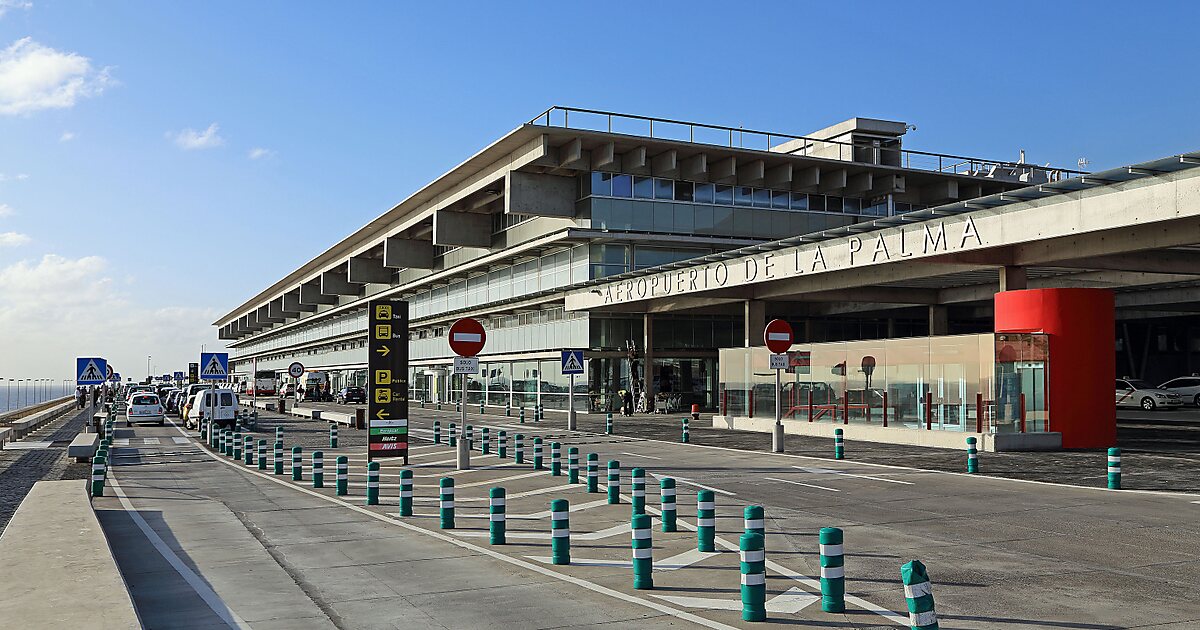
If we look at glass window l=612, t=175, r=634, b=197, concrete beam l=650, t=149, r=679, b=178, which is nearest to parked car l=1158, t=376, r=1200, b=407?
concrete beam l=650, t=149, r=679, b=178

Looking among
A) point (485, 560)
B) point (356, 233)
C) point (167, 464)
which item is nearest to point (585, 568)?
point (485, 560)

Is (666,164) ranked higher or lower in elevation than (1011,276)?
higher

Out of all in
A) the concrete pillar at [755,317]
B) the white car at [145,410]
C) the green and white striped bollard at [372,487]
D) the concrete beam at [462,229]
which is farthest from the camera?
the concrete beam at [462,229]

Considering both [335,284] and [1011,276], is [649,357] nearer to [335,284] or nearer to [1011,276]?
[1011,276]

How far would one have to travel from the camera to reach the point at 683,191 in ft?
180

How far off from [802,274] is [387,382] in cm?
1486

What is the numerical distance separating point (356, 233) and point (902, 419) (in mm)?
57841

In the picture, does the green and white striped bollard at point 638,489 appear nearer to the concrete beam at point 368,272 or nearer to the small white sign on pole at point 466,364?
the small white sign on pole at point 466,364

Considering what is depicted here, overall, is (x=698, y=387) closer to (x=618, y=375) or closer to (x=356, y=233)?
(x=618, y=375)

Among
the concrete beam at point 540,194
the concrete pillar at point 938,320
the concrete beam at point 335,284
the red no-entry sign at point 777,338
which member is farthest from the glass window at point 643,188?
the concrete beam at point 335,284

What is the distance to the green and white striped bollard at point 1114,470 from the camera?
17125 mm

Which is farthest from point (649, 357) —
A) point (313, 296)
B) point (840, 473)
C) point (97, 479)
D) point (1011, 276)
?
point (313, 296)

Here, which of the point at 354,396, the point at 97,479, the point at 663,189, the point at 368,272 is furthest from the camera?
the point at 368,272

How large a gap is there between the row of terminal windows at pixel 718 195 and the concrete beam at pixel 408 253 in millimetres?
24916
